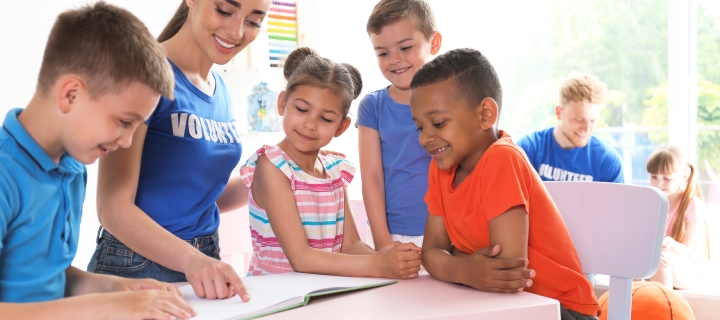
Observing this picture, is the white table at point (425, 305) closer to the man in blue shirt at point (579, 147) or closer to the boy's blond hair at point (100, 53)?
the boy's blond hair at point (100, 53)

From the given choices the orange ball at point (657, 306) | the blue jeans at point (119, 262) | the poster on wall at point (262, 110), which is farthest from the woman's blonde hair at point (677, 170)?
the blue jeans at point (119, 262)

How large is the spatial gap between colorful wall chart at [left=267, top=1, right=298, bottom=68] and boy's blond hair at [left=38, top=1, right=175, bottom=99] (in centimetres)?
290

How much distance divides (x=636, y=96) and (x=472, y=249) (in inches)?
137

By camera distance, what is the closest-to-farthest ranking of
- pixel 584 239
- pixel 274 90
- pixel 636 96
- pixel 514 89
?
pixel 584 239, pixel 274 90, pixel 636 96, pixel 514 89

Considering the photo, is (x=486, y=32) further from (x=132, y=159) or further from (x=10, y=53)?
(x=132, y=159)

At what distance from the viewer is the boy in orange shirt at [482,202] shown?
3.93ft

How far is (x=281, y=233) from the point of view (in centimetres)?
143

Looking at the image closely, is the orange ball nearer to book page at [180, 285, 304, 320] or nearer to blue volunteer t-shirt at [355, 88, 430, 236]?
blue volunteer t-shirt at [355, 88, 430, 236]

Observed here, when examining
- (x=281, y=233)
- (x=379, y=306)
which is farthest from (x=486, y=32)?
(x=379, y=306)

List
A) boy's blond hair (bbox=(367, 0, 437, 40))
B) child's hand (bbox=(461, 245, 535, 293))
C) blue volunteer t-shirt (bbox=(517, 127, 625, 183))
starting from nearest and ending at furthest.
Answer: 1. child's hand (bbox=(461, 245, 535, 293))
2. boy's blond hair (bbox=(367, 0, 437, 40))
3. blue volunteer t-shirt (bbox=(517, 127, 625, 183))

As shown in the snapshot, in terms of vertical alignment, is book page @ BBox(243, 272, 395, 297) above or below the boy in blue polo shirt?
below

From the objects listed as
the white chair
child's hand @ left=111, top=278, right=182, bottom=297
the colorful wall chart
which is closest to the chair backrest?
the colorful wall chart

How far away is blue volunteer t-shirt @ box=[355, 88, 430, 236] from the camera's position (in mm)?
1851

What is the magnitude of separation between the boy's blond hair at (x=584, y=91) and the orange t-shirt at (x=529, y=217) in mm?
2034
